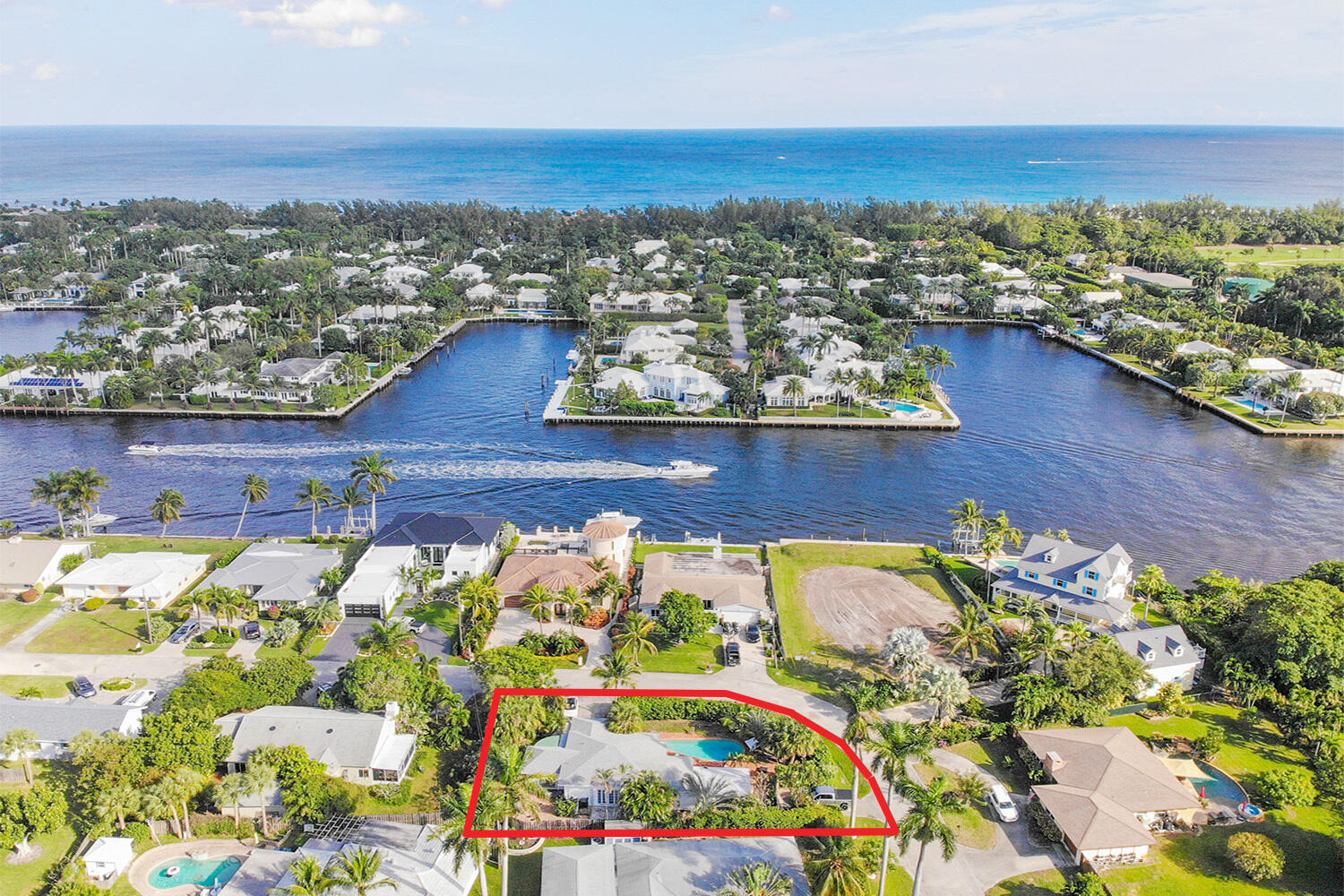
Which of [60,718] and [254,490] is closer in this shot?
[60,718]

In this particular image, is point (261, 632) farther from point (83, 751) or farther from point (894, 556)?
point (894, 556)

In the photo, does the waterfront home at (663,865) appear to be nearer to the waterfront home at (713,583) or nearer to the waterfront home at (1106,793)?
the waterfront home at (1106,793)

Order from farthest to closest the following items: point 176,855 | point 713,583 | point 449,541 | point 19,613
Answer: point 449,541 < point 713,583 < point 19,613 < point 176,855

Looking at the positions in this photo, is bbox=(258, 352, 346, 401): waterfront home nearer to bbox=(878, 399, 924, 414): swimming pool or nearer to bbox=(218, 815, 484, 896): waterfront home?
bbox=(878, 399, 924, 414): swimming pool

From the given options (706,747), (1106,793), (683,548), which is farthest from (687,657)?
(1106,793)

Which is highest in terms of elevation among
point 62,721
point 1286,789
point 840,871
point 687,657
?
point 62,721

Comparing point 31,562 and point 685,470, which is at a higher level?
point 31,562

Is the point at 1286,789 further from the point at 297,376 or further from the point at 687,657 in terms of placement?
the point at 297,376
